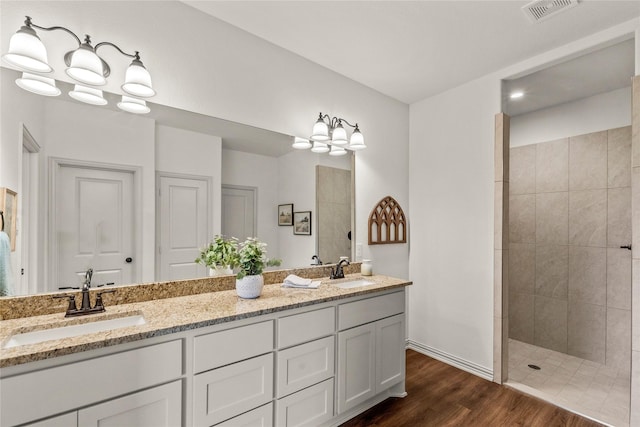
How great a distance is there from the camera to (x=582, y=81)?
108 inches

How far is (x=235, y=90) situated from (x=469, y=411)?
2.89 m

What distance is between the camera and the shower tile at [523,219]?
11.3 ft

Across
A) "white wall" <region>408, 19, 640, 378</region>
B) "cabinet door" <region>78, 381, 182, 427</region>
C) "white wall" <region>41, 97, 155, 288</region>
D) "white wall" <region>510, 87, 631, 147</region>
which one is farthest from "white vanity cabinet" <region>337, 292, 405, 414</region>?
"white wall" <region>510, 87, 631, 147</region>

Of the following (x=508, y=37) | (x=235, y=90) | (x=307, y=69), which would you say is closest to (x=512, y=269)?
(x=508, y=37)

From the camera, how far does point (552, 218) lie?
329cm

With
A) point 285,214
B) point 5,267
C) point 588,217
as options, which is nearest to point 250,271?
point 285,214

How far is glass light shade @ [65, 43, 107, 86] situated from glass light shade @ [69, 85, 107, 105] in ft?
0.24

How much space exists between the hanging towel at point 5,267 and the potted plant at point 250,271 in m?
1.03

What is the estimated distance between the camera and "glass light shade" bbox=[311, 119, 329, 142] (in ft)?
7.87

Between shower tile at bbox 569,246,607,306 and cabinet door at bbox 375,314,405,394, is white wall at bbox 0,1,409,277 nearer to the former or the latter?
cabinet door at bbox 375,314,405,394

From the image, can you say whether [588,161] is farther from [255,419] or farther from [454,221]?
[255,419]

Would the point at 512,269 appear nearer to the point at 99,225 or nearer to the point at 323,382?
the point at 323,382

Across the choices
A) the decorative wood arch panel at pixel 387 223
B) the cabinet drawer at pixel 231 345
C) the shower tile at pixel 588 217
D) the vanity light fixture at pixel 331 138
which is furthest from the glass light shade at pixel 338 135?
the shower tile at pixel 588 217

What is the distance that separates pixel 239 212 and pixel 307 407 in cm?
131
